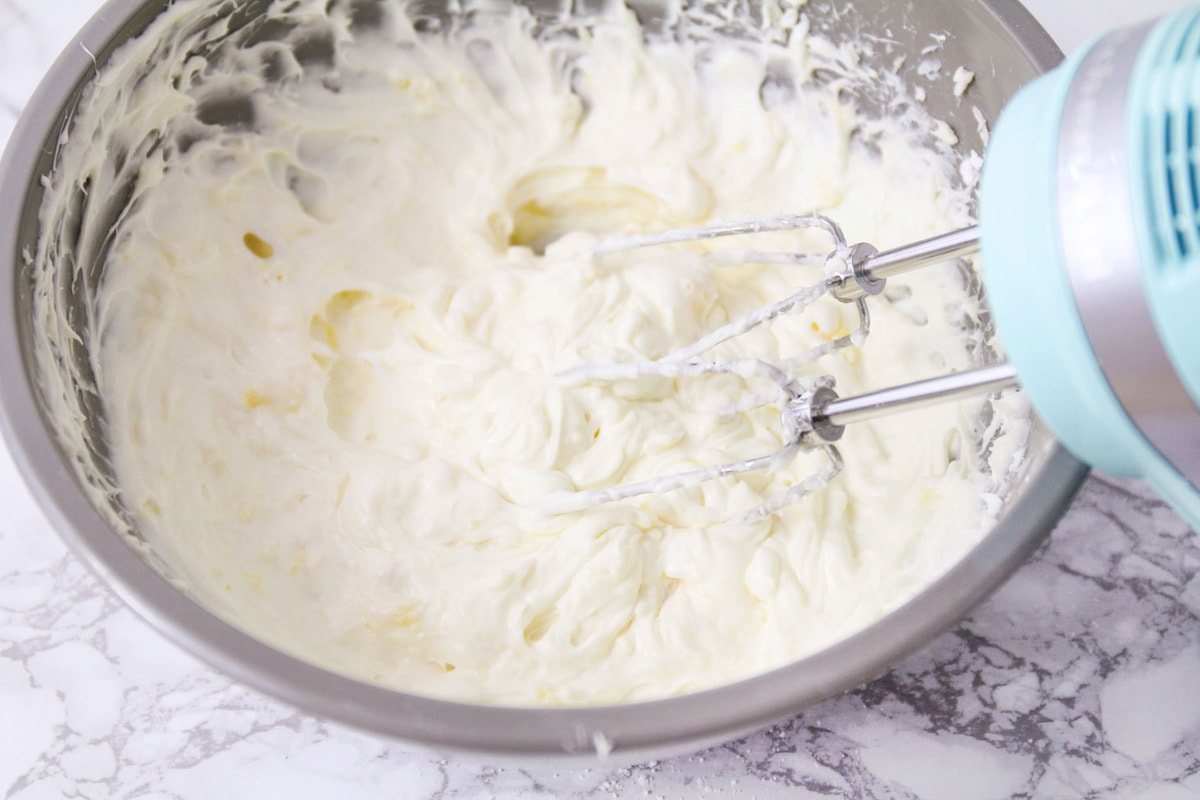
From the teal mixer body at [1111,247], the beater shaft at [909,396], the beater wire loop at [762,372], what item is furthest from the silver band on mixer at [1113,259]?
the beater wire loop at [762,372]

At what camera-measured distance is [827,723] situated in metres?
1.23

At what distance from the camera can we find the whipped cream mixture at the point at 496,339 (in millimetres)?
1295

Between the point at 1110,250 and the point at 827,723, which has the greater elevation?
the point at 1110,250

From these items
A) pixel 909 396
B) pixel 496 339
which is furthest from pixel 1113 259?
pixel 496 339

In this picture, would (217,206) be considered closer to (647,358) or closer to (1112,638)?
(647,358)

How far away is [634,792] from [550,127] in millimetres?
1027

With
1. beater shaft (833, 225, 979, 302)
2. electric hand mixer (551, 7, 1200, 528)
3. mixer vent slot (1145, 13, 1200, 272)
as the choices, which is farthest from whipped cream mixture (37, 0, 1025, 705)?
mixer vent slot (1145, 13, 1200, 272)

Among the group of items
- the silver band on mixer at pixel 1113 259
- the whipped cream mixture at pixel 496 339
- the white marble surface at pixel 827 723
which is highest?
the silver band on mixer at pixel 1113 259

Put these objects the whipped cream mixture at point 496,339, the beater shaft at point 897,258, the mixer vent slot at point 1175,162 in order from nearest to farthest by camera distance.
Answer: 1. the mixer vent slot at point 1175,162
2. the beater shaft at point 897,258
3. the whipped cream mixture at point 496,339

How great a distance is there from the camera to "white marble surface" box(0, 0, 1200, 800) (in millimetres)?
1195

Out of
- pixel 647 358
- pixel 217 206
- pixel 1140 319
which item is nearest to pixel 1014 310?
pixel 1140 319

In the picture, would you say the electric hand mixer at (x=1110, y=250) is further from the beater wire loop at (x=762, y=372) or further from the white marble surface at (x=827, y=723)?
the white marble surface at (x=827, y=723)

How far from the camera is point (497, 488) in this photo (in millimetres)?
1438

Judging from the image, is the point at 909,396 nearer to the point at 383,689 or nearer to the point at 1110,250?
the point at 1110,250
